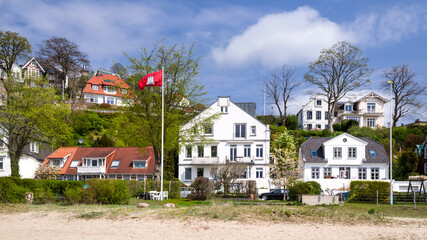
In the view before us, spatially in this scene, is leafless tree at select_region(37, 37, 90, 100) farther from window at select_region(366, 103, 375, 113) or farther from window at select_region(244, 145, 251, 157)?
window at select_region(366, 103, 375, 113)

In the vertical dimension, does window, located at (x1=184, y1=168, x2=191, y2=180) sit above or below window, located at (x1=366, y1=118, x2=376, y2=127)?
below

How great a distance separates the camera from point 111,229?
15.6 meters

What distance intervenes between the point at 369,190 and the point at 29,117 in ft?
92.3

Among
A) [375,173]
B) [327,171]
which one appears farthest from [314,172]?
[375,173]

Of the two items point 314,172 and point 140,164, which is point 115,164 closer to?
point 140,164

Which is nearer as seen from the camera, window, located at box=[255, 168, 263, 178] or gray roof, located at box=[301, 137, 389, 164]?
gray roof, located at box=[301, 137, 389, 164]

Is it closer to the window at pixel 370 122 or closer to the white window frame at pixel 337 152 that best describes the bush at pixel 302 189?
the white window frame at pixel 337 152

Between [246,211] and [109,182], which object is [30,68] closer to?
[109,182]

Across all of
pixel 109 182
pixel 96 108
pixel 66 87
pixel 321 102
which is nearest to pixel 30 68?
pixel 66 87

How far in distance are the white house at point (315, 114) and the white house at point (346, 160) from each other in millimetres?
29342

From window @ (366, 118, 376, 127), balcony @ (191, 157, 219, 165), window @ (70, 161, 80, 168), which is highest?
window @ (366, 118, 376, 127)

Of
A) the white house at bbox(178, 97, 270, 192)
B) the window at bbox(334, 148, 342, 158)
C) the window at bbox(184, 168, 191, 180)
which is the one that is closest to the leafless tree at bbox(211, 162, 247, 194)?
the white house at bbox(178, 97, 270, 192)

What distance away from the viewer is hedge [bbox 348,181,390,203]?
3037 centimetres

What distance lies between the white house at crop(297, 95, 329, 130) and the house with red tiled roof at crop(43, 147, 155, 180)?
3597cm
